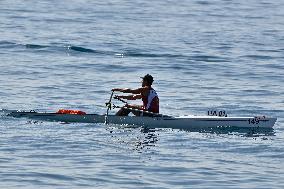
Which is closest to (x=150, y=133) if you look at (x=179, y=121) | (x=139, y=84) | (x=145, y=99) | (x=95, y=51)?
(x=179, y=121)

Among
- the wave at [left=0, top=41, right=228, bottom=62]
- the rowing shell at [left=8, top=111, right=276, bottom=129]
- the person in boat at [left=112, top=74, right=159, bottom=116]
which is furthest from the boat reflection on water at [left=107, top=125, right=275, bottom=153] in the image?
the wave at [left=0, top=41, right=228, bottom=62]

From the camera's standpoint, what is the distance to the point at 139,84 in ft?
171

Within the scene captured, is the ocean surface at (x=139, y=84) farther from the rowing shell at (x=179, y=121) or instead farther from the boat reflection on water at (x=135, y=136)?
the rowing shell at (x=179, y=121)

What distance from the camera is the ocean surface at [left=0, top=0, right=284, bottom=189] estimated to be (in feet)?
104

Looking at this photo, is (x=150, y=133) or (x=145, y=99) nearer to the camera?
(x=150, y=133)

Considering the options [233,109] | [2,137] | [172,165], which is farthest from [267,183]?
[233,109]

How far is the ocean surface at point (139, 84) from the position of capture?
104ft

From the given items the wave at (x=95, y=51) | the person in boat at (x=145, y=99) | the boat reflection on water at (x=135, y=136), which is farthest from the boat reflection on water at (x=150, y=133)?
the wave at (x=95, y=51)

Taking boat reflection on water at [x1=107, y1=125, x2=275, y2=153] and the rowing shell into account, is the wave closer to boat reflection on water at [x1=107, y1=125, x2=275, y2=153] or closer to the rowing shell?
the rowing shell

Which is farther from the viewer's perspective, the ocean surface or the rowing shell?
the rowing shell

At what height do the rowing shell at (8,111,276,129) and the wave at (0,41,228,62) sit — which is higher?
the wave at (0,41,228,62)

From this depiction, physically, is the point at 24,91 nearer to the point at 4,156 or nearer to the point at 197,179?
the point at 4,156

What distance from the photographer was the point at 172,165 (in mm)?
32469

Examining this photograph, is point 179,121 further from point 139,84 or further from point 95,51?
point 95,51
